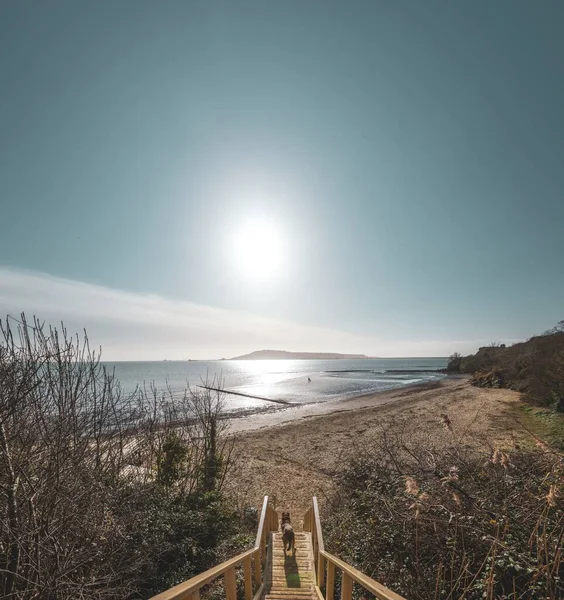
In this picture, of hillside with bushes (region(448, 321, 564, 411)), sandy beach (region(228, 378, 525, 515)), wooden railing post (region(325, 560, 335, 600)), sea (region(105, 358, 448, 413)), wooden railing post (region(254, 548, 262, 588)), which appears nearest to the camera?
wooden railing post (region(325, 560, 335, 600))

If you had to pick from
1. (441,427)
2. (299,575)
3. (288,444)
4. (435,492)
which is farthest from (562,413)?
(299,575)

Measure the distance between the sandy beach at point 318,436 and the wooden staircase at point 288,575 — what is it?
4788 millimetres

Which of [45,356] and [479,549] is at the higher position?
[45,356]

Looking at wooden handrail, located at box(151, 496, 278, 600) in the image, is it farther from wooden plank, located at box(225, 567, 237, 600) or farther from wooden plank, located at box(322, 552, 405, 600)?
wooden plank, located at box(322, 552, 405, 600)

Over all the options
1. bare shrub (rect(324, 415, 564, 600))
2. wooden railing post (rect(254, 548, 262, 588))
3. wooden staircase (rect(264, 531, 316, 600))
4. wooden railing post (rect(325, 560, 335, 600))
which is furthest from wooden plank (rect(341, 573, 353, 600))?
wooden railing post (rect(254, 548, 262, 588))

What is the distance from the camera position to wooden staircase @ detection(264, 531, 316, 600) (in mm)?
5328

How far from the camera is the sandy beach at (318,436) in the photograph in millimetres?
13523

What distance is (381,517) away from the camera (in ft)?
21.2

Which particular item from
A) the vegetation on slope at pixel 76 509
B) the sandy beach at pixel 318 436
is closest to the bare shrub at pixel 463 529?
the sandy beach at pixel 318 436

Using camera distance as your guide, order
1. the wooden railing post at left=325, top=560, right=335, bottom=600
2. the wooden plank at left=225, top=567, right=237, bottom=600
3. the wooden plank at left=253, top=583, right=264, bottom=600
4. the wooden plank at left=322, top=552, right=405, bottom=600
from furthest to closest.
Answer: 1. the wooden plank at left=253, top=583, right=264, bottom=600
2. the wooden railing post at left=325, top=560, right=335, bottom=600
3. the wooden plank at left=225, top=567, right=237, bottom=600
4. the wooden plank at left=322, top=552, right=405, bottom=600

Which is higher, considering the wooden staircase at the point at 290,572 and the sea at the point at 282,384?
the wooden staircase at the point at 290,572

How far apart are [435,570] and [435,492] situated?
4.52ft

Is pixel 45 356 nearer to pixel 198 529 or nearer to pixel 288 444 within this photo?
pixel 198 529

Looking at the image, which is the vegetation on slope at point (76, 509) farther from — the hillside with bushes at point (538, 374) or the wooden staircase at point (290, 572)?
the hillside with bushes at point (538, 374)
